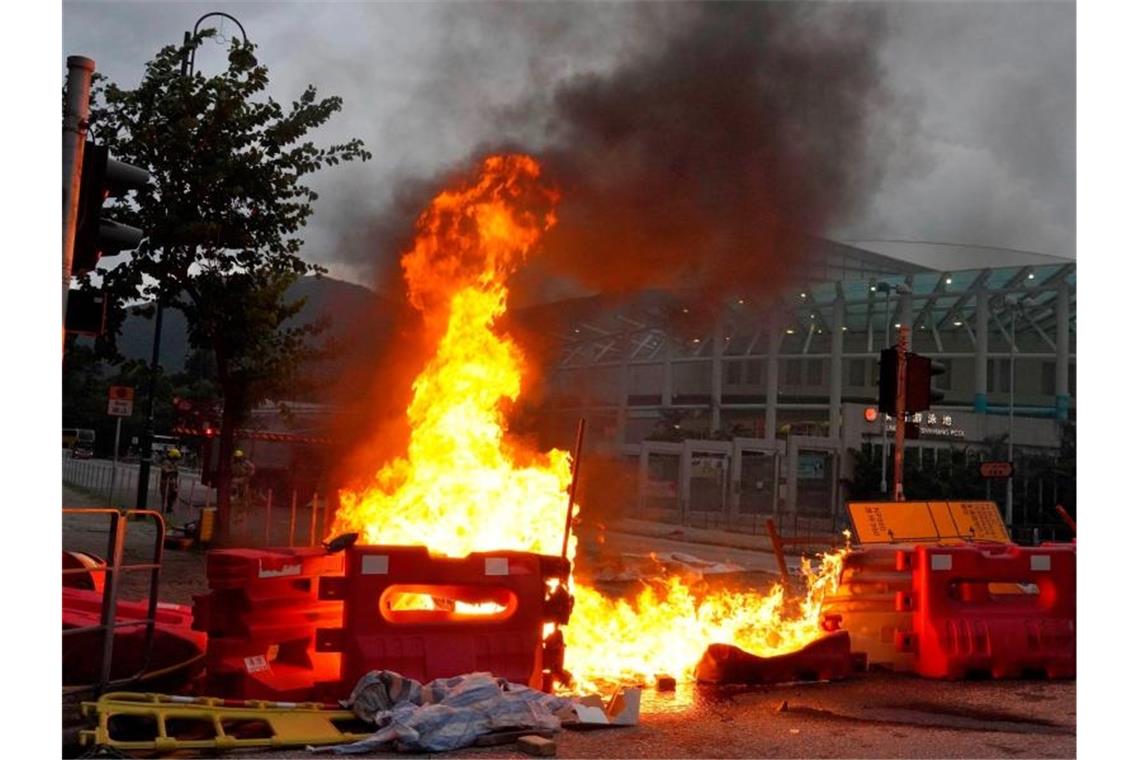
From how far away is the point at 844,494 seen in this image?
30500mm

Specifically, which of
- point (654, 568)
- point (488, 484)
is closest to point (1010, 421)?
point (654, 568)

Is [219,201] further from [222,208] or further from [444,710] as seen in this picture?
[444,710]

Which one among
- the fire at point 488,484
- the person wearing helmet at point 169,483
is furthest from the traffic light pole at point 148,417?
the fire at point 488,484

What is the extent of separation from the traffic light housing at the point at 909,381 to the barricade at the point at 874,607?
396cm

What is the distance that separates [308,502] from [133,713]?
18044 mm

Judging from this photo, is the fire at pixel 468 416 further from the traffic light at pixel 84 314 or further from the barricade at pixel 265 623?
the traffic light at pixel 84 314

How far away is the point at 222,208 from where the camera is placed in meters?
15.1

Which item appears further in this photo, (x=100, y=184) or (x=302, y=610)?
(x=302, y=610)

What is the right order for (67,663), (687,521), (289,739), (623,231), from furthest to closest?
(687,521), (623,231), (67,663), (289,739)

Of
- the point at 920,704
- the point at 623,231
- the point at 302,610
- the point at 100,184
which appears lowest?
the point at 920,704

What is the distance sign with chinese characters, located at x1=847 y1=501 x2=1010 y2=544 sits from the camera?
913 centimetres

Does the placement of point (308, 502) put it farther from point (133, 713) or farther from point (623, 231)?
point (133, 713)

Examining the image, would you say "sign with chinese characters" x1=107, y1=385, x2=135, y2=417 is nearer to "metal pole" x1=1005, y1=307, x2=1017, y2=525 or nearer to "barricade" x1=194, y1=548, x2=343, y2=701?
"barricade" x1=194, y1=548, x2=343, y2=701

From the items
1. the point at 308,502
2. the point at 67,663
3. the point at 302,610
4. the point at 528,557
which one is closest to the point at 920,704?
the point at 528,557
